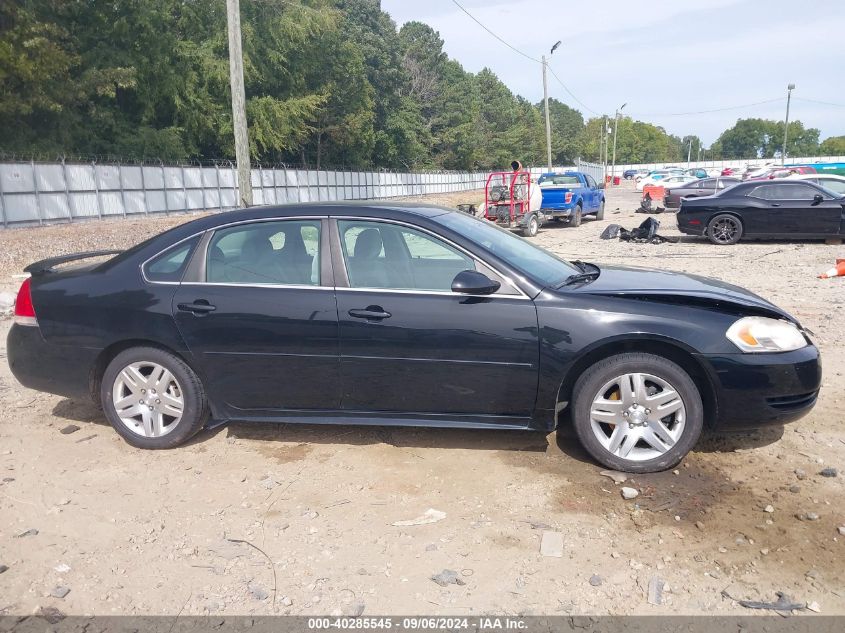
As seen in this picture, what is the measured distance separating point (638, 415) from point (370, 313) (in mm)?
1666

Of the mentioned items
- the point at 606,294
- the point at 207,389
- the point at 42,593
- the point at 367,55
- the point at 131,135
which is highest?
the point at 367,55

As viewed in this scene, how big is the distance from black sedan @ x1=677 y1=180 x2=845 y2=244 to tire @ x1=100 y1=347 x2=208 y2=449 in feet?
45.4

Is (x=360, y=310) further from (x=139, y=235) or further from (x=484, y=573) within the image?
(x=139, y=235)

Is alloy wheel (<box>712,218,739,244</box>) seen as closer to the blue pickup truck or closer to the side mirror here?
the blue pickup truck

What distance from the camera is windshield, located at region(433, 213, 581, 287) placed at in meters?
4.29

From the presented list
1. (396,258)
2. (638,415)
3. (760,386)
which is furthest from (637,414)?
(396,258)

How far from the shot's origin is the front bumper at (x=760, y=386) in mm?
3873

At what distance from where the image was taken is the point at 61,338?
4.57 meters

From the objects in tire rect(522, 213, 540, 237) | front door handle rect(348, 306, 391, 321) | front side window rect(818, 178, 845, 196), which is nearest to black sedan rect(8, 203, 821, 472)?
front door handle rect(348, 306, 391, 321)

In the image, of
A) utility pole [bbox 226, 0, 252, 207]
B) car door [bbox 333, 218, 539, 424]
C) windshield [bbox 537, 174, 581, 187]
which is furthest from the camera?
windshield [bbox 537, 174, 581, 187]

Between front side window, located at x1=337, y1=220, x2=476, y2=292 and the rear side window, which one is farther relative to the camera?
the rear side window

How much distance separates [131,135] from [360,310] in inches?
1470

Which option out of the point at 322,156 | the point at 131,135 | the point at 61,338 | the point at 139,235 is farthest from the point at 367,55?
the point at 61,338

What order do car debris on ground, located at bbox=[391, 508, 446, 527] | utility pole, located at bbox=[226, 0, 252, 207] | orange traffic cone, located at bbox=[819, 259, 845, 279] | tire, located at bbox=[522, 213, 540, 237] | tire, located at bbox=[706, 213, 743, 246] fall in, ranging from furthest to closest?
tire, located at bbox=[522, 213, 540, 237]
utility pole, located at bbox=[226, 0, 252, 207]
tire, located at bbox=[706, 213, 743, 246]
orange traffic cone, located at bbox=[819, 259, 845, 279]
car debris on ground, located at bbox=[391, 508, 446, 527]
